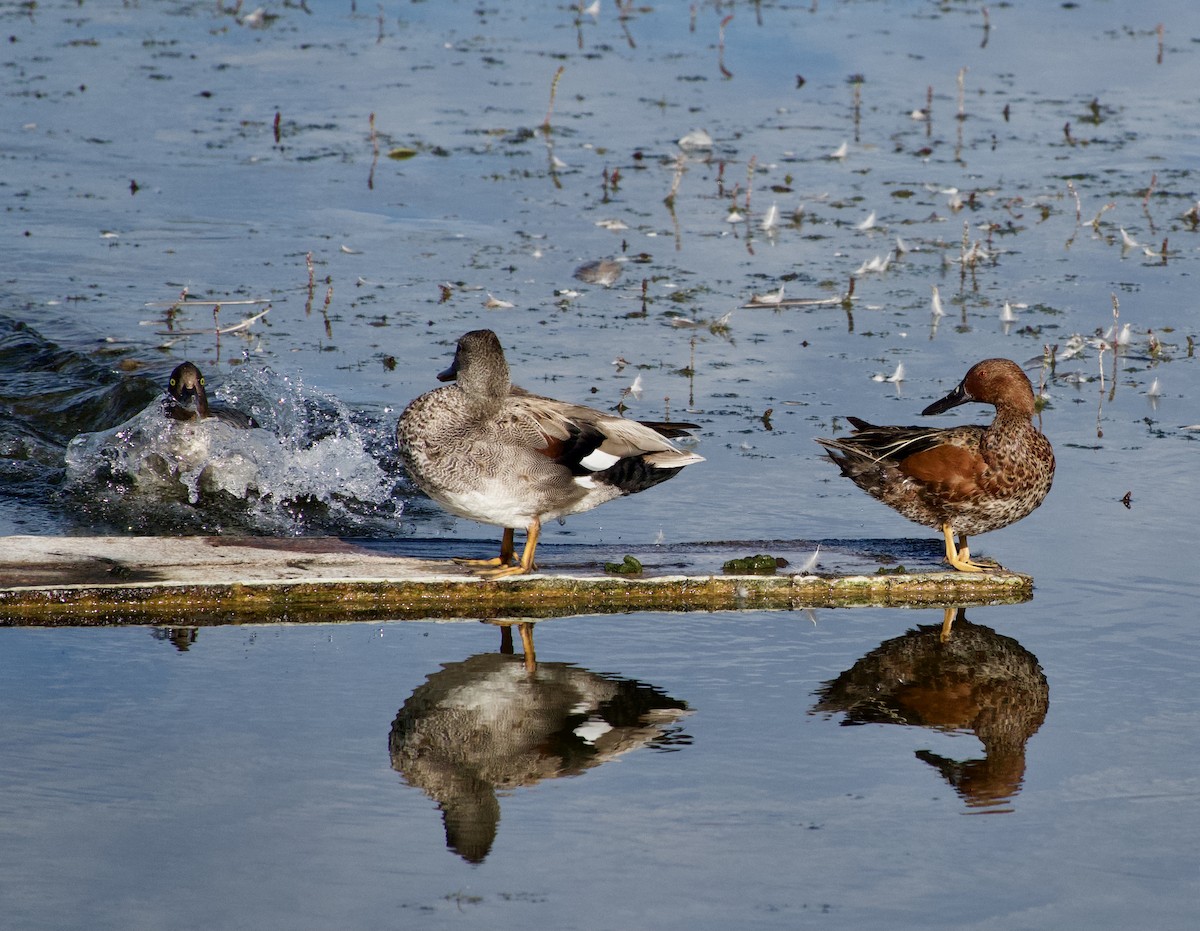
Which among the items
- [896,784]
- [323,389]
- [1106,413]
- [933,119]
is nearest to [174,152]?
[323,389]

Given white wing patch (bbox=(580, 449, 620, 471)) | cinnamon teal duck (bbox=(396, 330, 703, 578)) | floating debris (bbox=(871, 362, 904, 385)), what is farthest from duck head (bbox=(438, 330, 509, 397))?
floating debris (bbox=(871, 362, 904, 385))

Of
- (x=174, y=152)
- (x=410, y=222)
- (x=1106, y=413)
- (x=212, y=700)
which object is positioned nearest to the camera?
(x=212, y=700)

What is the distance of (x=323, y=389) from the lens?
370 inches

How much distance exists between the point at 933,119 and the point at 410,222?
540 centimetres

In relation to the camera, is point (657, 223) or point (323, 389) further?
point (657, 223)

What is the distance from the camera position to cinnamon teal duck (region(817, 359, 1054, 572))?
6.84m

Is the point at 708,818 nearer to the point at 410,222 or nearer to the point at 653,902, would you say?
the point at 653,902

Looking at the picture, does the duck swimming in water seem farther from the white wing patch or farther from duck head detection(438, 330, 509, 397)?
the white wing patch

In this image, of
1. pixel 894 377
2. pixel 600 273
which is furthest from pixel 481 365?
pixel 600 273

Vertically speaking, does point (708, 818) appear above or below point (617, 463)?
below

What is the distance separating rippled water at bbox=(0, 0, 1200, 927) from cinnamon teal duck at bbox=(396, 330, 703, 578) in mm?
514

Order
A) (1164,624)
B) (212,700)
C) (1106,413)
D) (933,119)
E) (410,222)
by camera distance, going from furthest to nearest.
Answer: (933,119) < (410,222) < (1106,413) < (1164,624) < (212,700)

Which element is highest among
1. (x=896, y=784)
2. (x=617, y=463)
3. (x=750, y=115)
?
(x=750, y=115)

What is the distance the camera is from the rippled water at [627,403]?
15.5 ft
